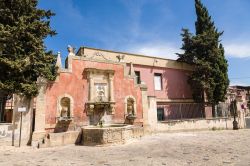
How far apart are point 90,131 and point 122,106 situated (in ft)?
15.5

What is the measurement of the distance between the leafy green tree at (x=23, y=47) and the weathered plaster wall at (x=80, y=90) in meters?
1.11

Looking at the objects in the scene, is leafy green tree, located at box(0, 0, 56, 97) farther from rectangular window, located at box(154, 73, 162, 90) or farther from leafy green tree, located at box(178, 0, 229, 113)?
leafy green tree, located at box(178, 0, 229, 113)

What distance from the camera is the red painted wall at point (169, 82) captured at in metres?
22.8

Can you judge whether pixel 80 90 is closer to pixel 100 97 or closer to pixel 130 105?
pixel 100 97

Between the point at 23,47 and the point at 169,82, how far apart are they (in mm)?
16401

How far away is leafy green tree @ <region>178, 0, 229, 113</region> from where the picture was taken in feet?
73.2

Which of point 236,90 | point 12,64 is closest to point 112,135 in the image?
point 12,64

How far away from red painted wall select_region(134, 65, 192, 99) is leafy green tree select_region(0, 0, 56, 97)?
444 inches

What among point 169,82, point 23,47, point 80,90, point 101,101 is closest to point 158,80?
point 169,82

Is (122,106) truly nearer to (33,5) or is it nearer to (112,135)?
(112,135)

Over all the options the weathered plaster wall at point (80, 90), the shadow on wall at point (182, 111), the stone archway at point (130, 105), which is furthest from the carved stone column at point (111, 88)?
the shadow on wall at point (182, 111)

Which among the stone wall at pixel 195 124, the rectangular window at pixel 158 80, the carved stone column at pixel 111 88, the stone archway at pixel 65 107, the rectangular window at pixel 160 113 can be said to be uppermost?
the rectangular window at pixel 158 80

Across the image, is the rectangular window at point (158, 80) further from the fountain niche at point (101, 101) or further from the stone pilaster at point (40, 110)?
the stone pilaster at point (40, 110)

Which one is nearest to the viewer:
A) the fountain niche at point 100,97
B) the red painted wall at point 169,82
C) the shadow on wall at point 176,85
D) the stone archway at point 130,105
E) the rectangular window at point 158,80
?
the fountain niche at point 100,97
